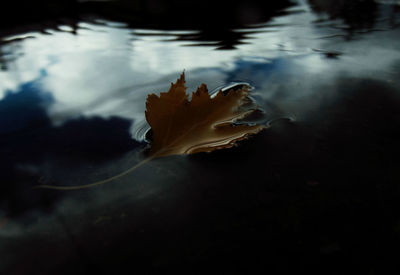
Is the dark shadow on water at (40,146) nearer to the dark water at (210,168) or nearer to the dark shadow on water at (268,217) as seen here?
the dark water at (210,168)

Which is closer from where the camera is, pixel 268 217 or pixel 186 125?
pixel 268 217

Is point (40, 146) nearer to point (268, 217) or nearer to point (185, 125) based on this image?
point (185, 125)

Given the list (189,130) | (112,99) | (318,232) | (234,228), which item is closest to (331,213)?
(318,232)

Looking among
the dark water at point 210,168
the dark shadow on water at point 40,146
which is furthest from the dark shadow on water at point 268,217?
the dark shadow on water at point 40,146

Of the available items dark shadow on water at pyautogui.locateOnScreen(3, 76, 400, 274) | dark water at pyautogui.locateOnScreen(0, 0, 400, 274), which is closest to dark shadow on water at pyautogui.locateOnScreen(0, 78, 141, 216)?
dark water at pyautogui.locateOnScreen(0, 0, 400, 274)

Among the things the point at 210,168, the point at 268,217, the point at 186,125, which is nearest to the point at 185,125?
the point at 186,125

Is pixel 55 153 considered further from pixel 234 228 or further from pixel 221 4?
pixel 221 4
